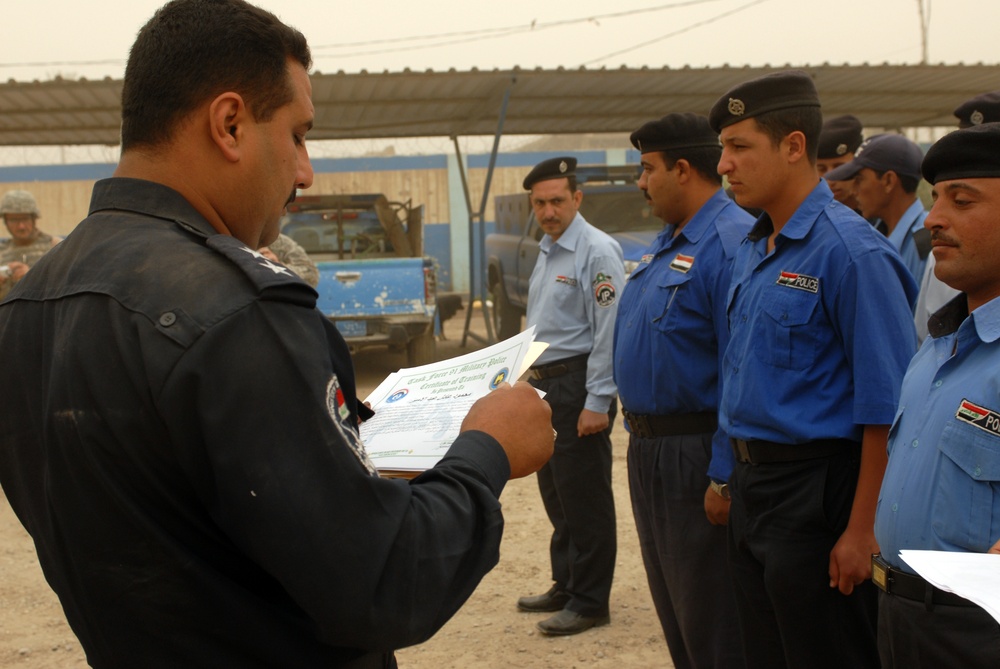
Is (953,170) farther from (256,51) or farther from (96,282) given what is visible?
(96,282)

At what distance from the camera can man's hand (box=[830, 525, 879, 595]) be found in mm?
2391

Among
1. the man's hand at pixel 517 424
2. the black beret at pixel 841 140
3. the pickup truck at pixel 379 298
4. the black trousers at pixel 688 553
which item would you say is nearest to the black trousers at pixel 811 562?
the black trousers at pixel 688 553

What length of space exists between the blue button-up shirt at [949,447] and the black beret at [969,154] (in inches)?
11.8

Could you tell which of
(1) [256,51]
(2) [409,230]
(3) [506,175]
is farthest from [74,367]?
(3) [506,175]

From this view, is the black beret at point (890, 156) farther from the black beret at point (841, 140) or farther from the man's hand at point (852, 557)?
the man's hand at point (852, 557)

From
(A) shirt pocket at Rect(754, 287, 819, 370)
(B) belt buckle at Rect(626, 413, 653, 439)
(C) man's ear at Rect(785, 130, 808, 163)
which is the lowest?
(B) belt buckle at Rect(626, 413, 653, 439)

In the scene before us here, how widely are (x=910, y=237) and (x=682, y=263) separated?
1.60 metres

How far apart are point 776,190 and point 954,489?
1176 millimetres

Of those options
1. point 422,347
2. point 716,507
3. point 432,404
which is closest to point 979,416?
point 432,404

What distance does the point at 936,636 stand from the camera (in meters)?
1.92

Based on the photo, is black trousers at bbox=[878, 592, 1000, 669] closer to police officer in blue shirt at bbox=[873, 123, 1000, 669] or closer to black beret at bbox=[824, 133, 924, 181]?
police officer in blue shirt at bbox=[873, 123, 1000, 669]

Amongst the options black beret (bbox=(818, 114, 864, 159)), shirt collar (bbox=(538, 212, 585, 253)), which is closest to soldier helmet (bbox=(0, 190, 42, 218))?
shirt collar (bbox=(538, 212, 585, 253))

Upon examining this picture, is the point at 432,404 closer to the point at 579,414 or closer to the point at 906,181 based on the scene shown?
the point at 579,414

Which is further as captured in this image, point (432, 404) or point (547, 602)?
point (547, 602)
